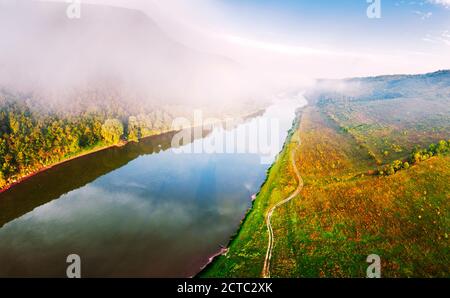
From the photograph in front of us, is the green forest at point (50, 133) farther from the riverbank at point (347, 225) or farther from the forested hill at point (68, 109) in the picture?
the riverbank at point (347, 225)

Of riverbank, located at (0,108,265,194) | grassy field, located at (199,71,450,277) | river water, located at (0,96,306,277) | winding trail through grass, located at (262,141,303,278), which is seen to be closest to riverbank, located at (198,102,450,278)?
grassy field, located at (199,71,450,277)

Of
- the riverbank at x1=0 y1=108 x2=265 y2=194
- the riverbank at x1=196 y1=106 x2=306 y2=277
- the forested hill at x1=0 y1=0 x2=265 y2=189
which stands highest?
the forested hill at x1=0 y1=0 x2=265 y2=189

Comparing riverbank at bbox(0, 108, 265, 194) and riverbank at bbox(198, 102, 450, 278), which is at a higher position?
riverbank at bbox(0, 108, 265, 194)

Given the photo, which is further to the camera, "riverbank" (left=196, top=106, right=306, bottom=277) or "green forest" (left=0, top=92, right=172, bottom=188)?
"green forest" (left=0, top=92, right=172, bottom=188)

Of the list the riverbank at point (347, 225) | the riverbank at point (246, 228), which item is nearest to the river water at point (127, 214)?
the riverbank at point (246, 228)

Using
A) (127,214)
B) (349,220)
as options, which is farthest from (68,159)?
(349,220)

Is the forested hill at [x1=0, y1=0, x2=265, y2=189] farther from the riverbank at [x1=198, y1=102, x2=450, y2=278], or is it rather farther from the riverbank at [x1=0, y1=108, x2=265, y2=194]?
the riverbank at [x1=198, y1=102, x2=450, y2=278]
